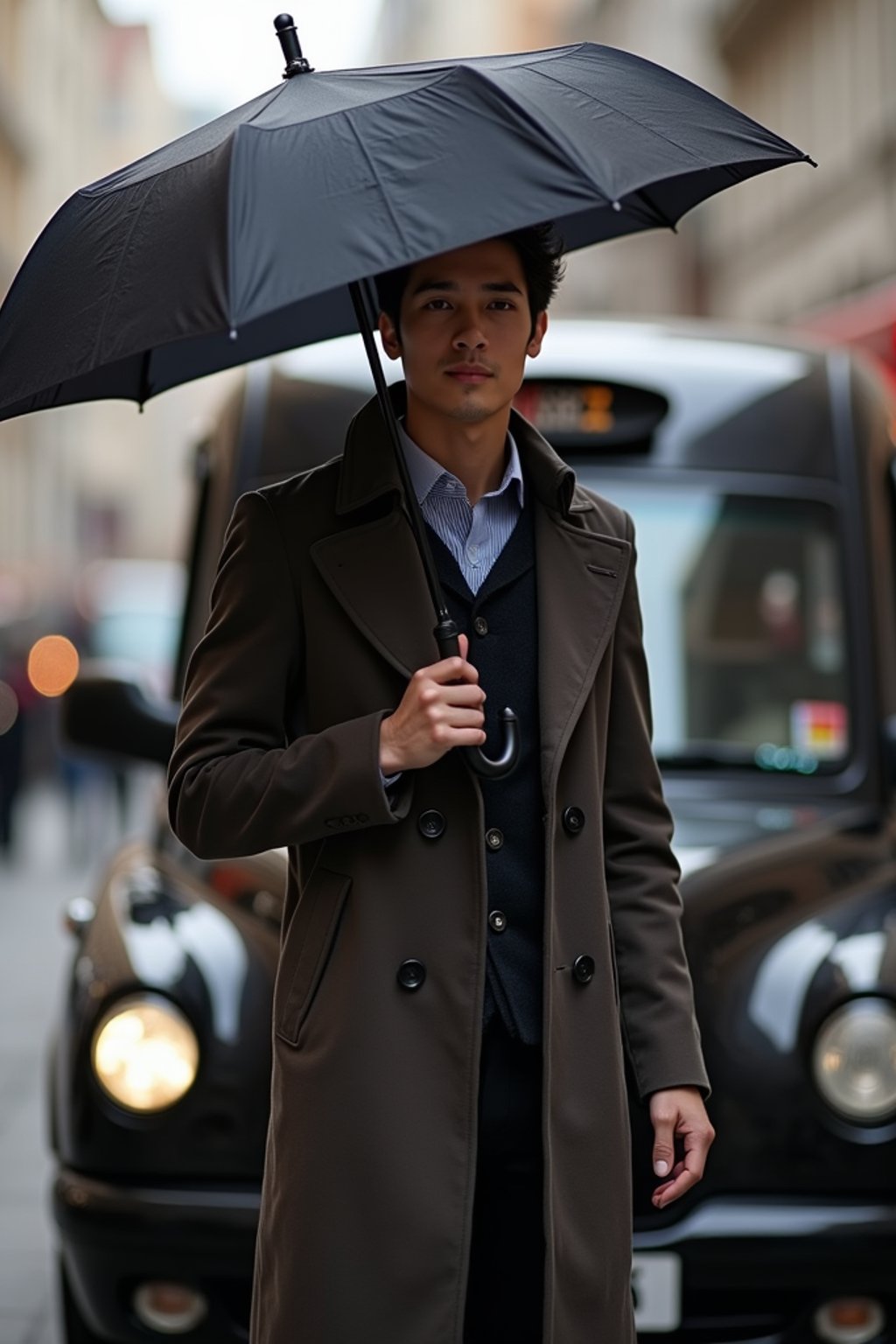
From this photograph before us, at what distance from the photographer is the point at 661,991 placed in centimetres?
278

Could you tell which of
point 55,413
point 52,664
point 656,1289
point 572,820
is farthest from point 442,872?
point 55,413

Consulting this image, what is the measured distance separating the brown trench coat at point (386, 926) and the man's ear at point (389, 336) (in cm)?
9

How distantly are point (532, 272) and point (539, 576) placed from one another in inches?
15.1

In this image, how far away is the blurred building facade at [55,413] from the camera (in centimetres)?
4334

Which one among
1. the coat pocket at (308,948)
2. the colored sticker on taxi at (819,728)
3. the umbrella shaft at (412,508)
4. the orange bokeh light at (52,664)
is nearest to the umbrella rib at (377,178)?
the umbrella shaft at (412,508)

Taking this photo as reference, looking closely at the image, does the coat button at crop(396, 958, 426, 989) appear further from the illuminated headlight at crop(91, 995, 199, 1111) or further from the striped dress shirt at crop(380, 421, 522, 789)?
the illuminated headlight at crop(91, 995, 199, 1111)

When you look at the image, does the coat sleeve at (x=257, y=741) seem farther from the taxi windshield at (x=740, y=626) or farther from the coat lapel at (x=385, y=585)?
the taxi windshield at (x=740, y=626)

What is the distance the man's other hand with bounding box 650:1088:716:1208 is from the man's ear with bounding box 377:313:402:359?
39.3 inches

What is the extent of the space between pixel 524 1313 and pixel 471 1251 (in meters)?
0.10

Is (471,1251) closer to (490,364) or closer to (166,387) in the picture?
(490,364)

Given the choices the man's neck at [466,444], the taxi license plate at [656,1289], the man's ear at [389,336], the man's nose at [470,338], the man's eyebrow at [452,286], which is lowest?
the taxi license plate at [656,1289]

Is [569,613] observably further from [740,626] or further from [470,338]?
[740,626]

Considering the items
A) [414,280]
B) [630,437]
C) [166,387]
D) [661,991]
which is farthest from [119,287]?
[630,437]

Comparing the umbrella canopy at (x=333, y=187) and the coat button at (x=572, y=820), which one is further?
the coat button at (x=572, y=820)
